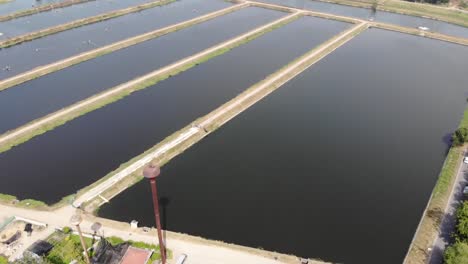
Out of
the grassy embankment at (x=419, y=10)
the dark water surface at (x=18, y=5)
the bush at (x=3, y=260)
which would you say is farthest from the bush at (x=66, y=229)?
the grassy embankment at (x=419, y=10)

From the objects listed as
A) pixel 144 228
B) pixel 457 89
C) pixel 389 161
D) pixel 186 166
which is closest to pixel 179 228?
pixel 144 228

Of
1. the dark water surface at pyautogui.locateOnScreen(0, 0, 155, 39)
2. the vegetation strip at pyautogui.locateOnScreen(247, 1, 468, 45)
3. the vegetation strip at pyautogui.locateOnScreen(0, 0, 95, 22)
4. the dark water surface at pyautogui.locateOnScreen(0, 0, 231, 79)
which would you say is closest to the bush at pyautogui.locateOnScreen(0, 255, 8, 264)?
the dark water surface at pyautogui.locateOnScreen(0, 0, 231, 79)

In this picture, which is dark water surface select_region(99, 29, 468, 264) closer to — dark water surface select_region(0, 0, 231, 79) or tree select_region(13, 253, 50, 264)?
tree select_region(13, 253, 50, 264)

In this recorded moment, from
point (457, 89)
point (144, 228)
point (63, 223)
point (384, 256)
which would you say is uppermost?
point (457, 89)

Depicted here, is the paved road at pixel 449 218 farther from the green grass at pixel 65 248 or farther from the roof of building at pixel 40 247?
the roof of building at pixel 40 247

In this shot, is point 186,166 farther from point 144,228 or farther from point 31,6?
point 31,6

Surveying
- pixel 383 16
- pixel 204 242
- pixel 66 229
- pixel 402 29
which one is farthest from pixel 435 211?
pixel 383 16

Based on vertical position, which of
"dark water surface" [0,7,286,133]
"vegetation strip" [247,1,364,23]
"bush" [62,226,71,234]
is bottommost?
"bush" [62,226,71,234]
